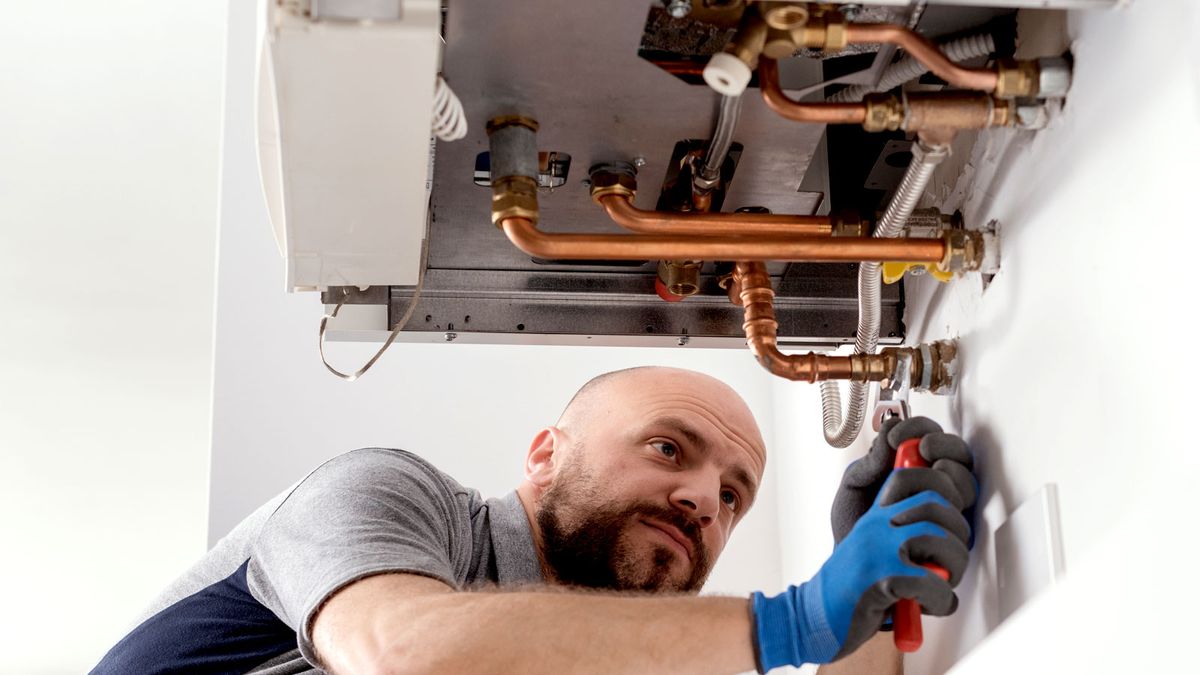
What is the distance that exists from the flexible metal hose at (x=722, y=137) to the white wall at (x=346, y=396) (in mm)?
1373

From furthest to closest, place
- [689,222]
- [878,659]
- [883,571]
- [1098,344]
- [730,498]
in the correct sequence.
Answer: [730,498] → [878,659] → [689,222] → [883,571] → [1098,344]

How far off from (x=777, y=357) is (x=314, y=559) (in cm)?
46

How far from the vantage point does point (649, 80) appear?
101cm

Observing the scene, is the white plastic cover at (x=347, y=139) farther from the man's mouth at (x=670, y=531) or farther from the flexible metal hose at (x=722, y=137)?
the man's mouth at (x=670, y=531)

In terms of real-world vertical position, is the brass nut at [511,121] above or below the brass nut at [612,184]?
above

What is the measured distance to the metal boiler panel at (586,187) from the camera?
0.96 metres

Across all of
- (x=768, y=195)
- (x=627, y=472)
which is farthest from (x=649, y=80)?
(x=627, y=472)

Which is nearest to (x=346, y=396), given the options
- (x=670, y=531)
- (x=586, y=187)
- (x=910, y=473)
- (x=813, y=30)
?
(x=670, y=531)

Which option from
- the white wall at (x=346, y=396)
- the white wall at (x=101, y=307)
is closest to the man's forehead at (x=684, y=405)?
the white wall at (x=346, y=396)

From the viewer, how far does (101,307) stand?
2.47 m

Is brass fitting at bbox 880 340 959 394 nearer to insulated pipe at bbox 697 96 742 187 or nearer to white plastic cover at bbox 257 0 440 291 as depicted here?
insulated pipe at bbox 697 96 742 187

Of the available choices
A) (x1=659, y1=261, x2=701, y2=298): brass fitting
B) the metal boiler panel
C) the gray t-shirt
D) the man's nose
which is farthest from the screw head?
the man's nose

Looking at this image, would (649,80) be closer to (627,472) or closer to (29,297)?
(627,472)

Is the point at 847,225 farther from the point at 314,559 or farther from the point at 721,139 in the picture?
the point at 314,559
